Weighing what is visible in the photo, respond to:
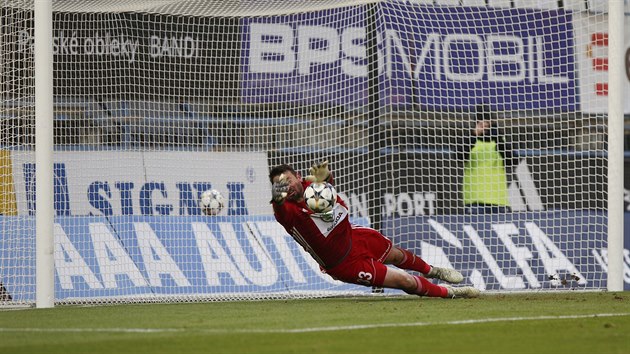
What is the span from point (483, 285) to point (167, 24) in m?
5.35

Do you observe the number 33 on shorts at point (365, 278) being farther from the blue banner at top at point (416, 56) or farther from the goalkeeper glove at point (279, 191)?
the blue banner at top at point (416, 56)

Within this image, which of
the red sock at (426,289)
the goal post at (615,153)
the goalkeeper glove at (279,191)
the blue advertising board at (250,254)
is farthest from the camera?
the blue advertising board at (250,254)

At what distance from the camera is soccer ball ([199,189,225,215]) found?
44.7 ft

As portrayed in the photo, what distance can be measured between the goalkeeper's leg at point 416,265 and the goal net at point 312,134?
1.62 metres

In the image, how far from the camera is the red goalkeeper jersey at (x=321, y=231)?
1067cm

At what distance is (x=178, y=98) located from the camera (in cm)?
1461

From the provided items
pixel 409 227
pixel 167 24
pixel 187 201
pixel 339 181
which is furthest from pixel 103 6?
pixel 409 227

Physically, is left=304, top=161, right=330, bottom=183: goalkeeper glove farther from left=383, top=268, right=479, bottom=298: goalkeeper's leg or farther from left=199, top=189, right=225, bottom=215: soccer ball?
left=199, top=189, right=225, bottom=215: soccer ball

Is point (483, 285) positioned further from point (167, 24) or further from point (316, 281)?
point (167, 24)

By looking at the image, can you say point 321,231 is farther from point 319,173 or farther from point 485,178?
point 485,178

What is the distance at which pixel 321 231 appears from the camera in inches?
427

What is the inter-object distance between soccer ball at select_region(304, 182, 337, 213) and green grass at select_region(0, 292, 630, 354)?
941mm

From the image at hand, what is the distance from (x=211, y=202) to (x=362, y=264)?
3270 millimetres

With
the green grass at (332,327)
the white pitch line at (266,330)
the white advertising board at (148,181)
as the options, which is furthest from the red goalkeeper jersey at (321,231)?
the white advertising board at (148,181)
